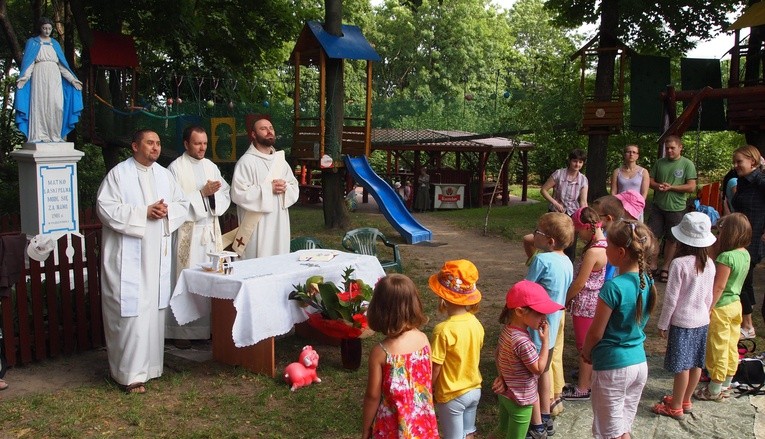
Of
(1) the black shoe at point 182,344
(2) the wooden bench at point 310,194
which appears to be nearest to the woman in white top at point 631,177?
(1) the black shoe at point 182,344

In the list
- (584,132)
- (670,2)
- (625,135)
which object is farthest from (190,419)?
(625,135)

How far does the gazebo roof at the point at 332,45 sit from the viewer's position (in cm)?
1387

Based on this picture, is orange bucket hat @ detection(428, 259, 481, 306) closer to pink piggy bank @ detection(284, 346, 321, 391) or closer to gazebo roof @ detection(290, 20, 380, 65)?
pink piggy bank @ detection(284, 346, 321, 391)

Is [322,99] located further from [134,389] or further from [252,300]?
[134,389]

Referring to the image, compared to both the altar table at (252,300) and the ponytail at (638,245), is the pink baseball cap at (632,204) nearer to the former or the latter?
the ponytail at (638,245)

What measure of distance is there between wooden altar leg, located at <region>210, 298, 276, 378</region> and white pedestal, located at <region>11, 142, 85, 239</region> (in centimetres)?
446

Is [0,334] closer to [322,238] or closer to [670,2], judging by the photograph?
[322,238]

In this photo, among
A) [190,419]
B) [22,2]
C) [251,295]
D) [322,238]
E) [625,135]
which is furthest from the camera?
[22,2]

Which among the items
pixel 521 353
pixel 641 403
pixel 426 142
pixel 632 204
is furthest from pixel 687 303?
pixel 426 142

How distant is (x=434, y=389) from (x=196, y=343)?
3739 millimetres

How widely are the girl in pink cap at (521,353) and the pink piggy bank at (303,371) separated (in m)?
2.07

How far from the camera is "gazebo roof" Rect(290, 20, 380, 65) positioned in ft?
45.5

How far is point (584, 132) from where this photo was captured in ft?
53.8

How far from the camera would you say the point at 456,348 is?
3.70m
